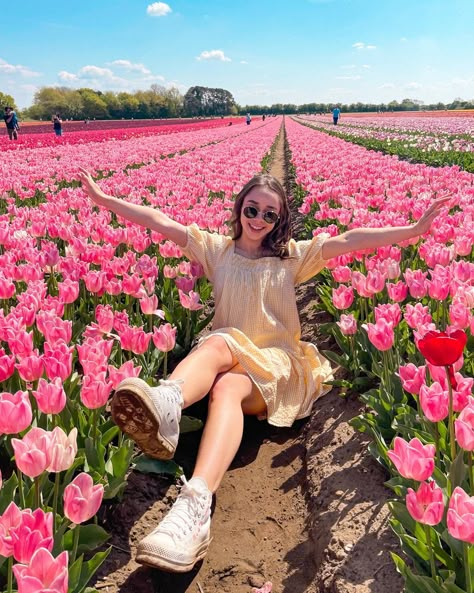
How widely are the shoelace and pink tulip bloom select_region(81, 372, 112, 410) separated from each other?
45 centimetres

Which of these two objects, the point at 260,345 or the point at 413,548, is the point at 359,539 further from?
the point at 260,345

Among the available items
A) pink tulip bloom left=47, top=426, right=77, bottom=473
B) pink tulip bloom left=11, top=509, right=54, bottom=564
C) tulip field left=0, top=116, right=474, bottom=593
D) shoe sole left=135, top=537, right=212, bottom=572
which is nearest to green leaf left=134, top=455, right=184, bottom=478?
tulip field left=0, top=116, right=474, bottom=593

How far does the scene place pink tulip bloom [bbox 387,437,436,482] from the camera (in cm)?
159

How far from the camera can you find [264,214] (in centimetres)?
338

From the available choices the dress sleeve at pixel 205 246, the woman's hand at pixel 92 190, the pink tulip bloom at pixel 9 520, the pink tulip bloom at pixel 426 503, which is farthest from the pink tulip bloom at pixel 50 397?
the woman's hand at pixel 92 190

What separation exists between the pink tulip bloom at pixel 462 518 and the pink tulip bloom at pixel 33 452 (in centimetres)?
107

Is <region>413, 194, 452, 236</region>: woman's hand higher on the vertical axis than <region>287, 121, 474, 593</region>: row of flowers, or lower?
higher

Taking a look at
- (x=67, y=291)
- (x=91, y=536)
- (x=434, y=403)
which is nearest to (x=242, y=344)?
(x=67, y=291)

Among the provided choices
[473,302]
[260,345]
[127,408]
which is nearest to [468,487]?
[473,302]

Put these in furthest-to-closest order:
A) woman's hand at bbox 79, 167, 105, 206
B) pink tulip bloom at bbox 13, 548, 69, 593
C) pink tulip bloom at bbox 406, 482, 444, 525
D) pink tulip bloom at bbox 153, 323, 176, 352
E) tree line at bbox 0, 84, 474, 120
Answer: tree line at bbox 0, 84, 474, 120
woman's hand at bbox 79, 167, 105, 206
pink tulip bloom at bbox 153, 323, 176, 352
pink tulip bloom at bbox 406, 482, 444, 525
pink tulip bloom at bbox 13, 548, 69, 593

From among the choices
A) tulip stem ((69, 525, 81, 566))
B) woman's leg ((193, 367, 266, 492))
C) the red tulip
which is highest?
the red tulip

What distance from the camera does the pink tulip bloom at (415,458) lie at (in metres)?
1.59

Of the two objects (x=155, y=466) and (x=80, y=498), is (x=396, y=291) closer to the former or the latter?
(x=155, y=466)

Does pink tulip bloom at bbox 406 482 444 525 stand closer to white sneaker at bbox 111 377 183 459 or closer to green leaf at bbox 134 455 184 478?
white sneaker at bbox 111 377 183 459
